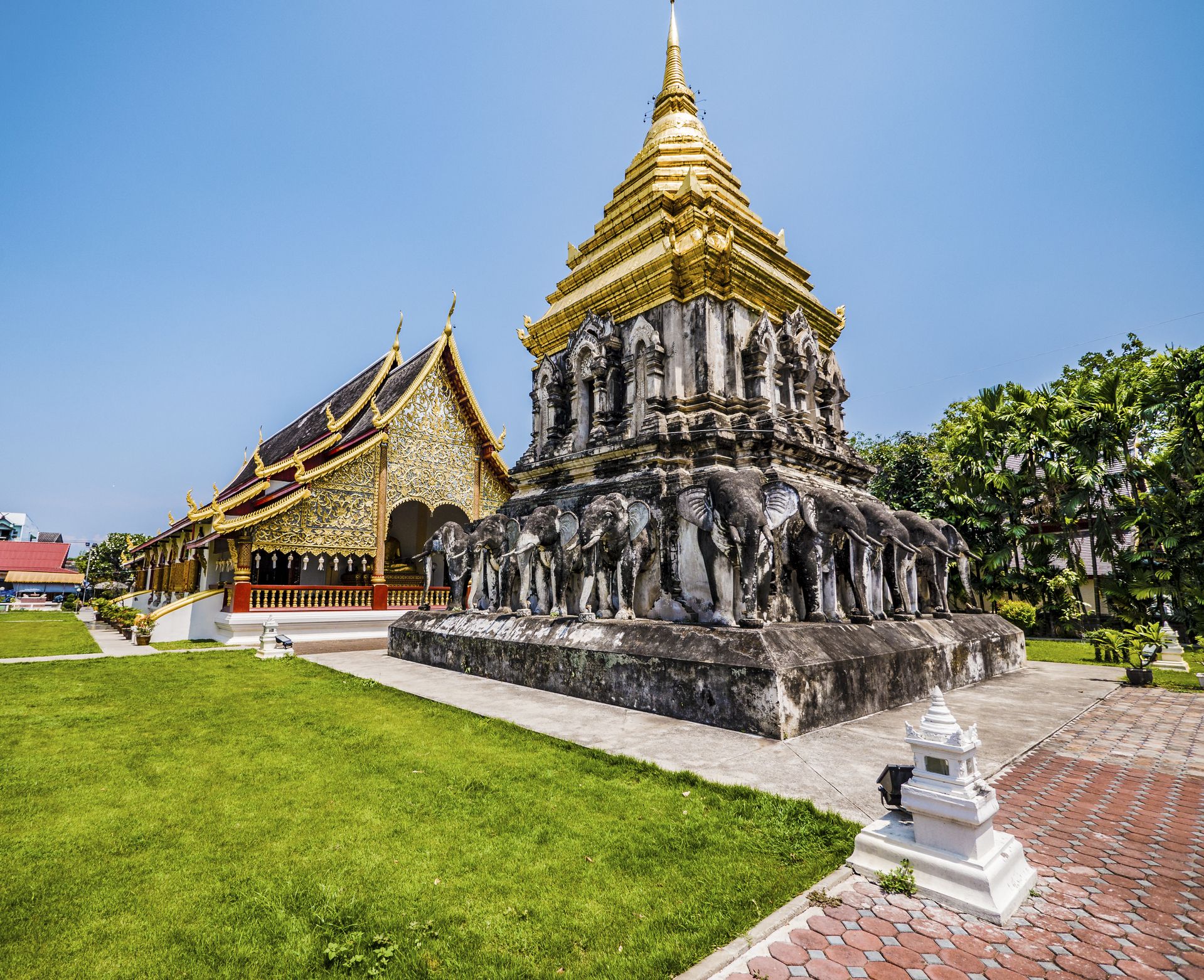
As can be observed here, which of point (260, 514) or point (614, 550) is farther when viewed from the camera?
point (260, 514)

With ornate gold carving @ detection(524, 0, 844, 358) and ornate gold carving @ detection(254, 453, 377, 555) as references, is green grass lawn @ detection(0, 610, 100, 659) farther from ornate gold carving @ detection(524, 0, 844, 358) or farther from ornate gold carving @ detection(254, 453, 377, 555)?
ornate gold carving @ detection(524, 0, 844, 358)

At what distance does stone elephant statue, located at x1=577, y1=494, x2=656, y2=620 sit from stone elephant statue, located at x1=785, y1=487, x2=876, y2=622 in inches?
67.8

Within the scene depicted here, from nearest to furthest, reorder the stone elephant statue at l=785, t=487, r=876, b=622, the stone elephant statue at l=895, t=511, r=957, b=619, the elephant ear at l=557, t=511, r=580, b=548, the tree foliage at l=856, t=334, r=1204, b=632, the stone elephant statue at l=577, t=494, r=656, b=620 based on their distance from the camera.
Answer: the stone elephant statue at l=785, t=487, r=876, b=622 < the stone elephant statue at l=577, t=494, r=656, b=620 < the elephant ear at l=557, t=511, r=580, b=548 < the stone elephant statue at l=895, t=511, r=957, b=619 < the tree foliage at l=856, t=334, r=1204, b=632

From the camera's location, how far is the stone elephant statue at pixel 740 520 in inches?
238

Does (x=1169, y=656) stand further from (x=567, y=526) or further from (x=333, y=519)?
(x=333, y=519)

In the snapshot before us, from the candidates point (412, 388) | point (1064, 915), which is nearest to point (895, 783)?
point (1064, 915)

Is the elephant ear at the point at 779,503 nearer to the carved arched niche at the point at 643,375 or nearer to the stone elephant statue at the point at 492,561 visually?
the carved arched niche at the point at 643,375

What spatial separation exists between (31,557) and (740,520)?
2481 inches

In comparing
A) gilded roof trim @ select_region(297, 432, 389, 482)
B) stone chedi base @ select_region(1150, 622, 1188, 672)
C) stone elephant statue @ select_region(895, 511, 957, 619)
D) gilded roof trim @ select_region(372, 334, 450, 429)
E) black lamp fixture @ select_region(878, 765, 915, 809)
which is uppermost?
gilded roof trim @ select_region(372, 334, 450, 429)

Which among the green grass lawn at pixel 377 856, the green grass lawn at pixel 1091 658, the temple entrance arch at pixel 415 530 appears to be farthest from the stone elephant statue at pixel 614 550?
the temple entrance arch at pixel 415 530

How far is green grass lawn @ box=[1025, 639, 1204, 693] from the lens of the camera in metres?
8.53

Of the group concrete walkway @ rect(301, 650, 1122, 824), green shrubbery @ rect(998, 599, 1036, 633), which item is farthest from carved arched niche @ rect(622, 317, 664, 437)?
green shrubbery @ rect(998, 599, 1036, 633)

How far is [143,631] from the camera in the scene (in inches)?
539

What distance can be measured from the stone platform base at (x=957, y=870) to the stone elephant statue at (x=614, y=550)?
468cm
